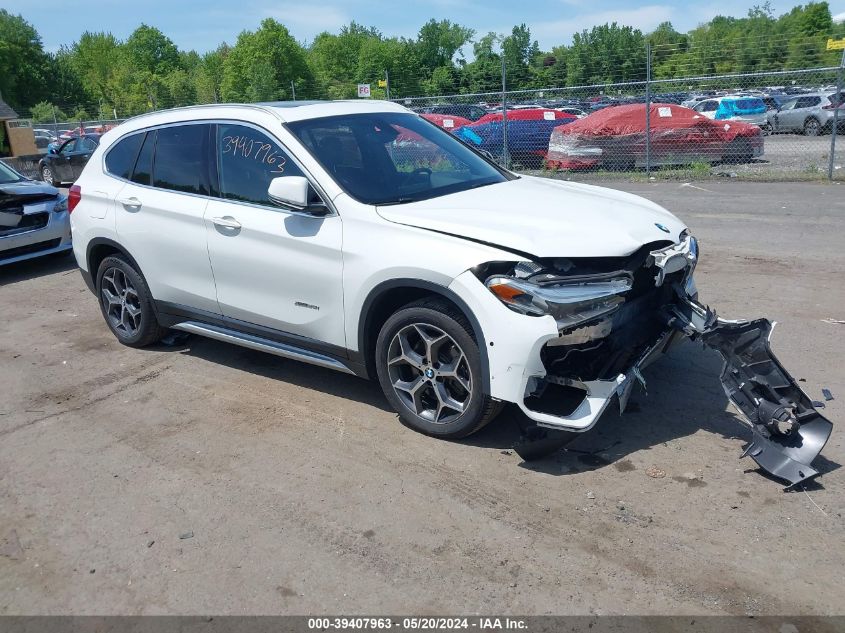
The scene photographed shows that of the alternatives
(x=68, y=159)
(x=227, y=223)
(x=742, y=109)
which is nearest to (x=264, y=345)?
(x=227, y=223)

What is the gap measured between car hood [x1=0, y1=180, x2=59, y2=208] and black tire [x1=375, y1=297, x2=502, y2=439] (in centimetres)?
693

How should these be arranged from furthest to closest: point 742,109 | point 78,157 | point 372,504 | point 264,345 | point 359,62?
point 359,62 < point 742,109 < point 78,157 < point 264,345 < point 372,504

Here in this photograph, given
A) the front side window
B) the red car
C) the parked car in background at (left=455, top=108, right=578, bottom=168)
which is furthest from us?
the parked car in background at (left=455, top=108, right=578, bottom=168)

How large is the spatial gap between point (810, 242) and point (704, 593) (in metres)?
6.87

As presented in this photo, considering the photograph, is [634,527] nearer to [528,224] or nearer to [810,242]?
[528,224]

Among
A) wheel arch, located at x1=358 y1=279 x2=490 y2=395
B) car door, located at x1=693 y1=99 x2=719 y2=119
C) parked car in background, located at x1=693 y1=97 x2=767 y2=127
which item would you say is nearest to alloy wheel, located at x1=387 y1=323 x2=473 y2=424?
wheel arch, located at x1=358 y1=279 x2=490 y2=395

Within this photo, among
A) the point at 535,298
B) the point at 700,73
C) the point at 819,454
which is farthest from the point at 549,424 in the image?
the point at 700,73

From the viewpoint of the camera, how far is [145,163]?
233 inches

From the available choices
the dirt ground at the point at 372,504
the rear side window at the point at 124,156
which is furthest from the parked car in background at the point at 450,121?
the dirt ground at the point at 372,504

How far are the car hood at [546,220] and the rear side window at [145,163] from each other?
2336mm

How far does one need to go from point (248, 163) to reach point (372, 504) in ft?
8.32

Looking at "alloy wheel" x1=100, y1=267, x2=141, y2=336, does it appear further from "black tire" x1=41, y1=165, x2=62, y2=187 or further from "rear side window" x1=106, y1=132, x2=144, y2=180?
"black tire" x1=41, y1=165, x2=62, y2=187

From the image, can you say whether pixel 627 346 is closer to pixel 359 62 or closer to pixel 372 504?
pixel 372 504

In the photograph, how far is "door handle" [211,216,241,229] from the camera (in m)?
5.07
